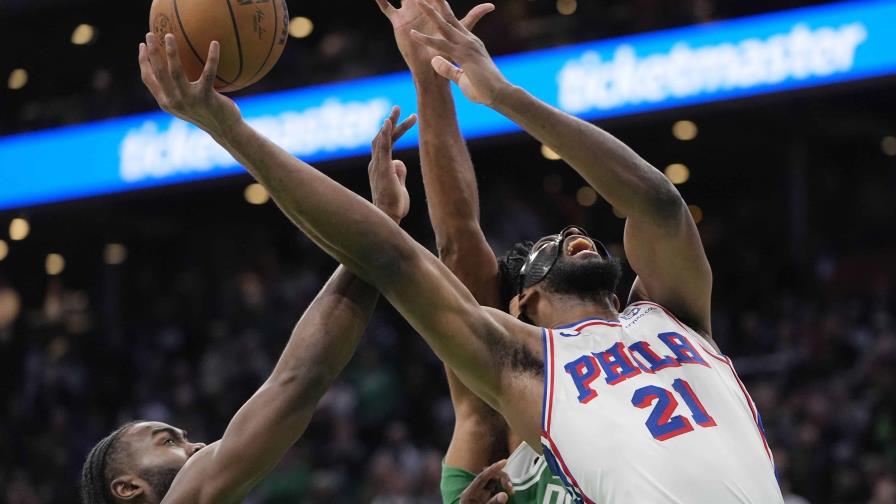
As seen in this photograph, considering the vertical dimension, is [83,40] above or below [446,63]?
above

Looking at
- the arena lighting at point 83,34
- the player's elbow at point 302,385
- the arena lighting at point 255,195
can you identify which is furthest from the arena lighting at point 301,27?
the player's elbow at point 302,385

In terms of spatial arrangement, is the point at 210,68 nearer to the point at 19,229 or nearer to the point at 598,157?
the point at 598,157

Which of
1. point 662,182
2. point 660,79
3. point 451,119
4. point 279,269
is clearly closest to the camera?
point 662,182

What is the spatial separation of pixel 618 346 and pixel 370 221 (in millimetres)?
734

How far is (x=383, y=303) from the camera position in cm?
1398

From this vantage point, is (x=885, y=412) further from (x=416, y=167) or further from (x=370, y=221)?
(x=370, y=221)

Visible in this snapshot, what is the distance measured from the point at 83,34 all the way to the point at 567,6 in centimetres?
602

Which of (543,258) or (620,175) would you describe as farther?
A: (543,258)

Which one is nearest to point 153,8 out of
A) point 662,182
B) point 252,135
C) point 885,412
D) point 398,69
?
point 252,135

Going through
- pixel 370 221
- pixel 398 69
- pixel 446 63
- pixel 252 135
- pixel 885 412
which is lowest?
pixel 885 412

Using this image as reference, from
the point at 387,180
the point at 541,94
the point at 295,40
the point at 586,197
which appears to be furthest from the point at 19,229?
the point at 387,180

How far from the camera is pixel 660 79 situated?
1126 cm

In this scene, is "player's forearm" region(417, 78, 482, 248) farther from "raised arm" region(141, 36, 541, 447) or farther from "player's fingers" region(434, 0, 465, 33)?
"raised arm" region(141, 36, 541, 447)

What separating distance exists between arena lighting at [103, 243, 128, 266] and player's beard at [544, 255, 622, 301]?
580 inches
